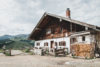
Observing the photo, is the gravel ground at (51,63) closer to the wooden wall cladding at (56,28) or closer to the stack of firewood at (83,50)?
the stack of firewood at (83,50)

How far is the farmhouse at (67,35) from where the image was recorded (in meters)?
9.42

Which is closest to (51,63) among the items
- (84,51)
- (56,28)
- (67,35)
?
(84,51)

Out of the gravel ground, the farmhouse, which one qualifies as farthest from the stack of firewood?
the gravel ground

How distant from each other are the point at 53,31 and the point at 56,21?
193cm

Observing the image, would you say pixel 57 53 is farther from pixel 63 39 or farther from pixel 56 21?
pixel 56 21

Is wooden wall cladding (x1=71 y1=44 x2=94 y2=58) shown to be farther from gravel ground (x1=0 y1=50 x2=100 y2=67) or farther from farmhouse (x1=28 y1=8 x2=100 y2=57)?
gravel ground (x1=0 y1=50 x2=100 y2=67)

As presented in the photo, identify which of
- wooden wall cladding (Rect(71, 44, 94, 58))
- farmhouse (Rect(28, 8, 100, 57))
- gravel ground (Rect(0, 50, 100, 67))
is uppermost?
farmhouse (Rect(28, 8, 100, 57))

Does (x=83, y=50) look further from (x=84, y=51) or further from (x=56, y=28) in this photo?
(x=56, y=28)

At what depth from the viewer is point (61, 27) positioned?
1448 centimetres

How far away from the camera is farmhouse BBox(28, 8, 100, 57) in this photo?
942cm

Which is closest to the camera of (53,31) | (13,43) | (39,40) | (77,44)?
(77,44)

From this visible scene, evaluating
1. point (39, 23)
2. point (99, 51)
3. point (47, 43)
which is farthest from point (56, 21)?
point (99, 51)

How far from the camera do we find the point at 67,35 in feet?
43.7

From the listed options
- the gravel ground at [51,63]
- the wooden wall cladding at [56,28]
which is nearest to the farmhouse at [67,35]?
the wooden wall cladding at [56,28]
